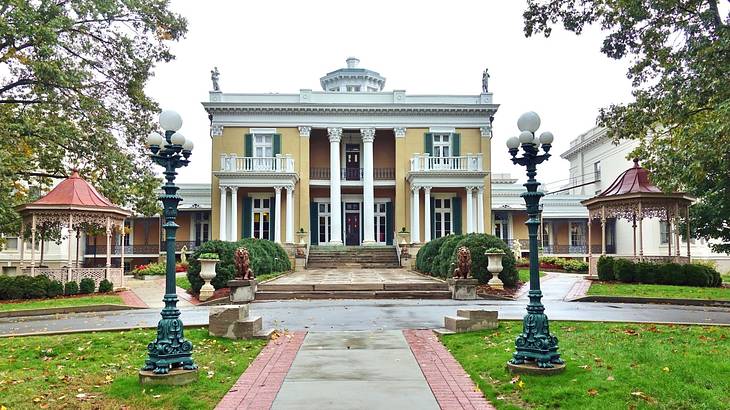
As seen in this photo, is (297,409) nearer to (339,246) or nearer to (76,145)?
(76,145)

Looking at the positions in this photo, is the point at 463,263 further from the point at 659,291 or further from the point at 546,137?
the point at 546,137

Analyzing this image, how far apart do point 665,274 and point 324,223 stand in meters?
21.9

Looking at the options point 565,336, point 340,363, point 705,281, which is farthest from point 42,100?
point 705,281

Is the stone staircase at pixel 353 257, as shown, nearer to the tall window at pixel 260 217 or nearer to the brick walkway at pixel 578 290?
the tall window at pixel 260 217

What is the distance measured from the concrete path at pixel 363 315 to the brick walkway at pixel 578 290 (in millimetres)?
1499

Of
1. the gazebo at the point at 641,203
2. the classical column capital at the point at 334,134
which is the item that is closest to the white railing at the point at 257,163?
the classical column capital at the point at 334,134

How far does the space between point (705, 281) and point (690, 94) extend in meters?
9.09

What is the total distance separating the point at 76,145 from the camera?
2202 centimetres

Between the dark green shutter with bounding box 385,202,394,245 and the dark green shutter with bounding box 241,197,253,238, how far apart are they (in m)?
8.34

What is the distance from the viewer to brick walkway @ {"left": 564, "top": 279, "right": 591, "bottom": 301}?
1923 centimetres

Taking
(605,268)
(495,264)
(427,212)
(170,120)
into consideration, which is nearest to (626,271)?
(605,268)

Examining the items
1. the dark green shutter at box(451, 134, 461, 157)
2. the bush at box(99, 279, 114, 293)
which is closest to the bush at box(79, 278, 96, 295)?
the bush at box(99, 279, 114, 293)

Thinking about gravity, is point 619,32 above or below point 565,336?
above

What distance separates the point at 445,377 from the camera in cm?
797
